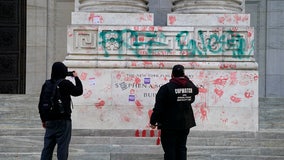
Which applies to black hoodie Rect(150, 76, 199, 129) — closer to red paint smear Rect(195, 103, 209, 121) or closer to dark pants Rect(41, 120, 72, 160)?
dark pants Rect(41, 120, 72, 160)

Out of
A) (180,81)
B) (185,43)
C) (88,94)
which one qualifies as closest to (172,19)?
(185,43)

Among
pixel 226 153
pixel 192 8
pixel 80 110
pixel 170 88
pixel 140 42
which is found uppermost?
pixel 192 8

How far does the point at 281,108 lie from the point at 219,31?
422 cm

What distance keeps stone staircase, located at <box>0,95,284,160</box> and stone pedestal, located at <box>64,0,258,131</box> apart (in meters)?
0.28

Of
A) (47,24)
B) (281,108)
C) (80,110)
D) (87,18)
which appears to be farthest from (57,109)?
(47,24)

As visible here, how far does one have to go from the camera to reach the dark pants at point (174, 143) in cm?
672

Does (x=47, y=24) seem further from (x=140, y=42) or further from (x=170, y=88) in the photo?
(x=170, y=88)

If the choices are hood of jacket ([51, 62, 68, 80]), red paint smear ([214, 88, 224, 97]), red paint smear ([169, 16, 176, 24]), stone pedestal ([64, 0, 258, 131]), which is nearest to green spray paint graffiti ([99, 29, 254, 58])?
stone pedestal ([64, 0, 258, 131])

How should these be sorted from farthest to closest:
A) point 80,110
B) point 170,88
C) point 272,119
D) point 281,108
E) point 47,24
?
point 47,24, point 281,108, point 272,119, point 80,110, point 170,88

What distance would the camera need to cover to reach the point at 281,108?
13117 millimetres

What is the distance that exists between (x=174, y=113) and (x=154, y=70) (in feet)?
10.6

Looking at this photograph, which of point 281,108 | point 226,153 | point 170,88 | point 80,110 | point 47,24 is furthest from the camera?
point 47,24

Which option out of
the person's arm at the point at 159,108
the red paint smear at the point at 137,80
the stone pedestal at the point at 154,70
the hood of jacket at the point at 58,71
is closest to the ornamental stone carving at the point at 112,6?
the stone pedestal at the point at 154,70

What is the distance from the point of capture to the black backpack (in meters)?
6.73
